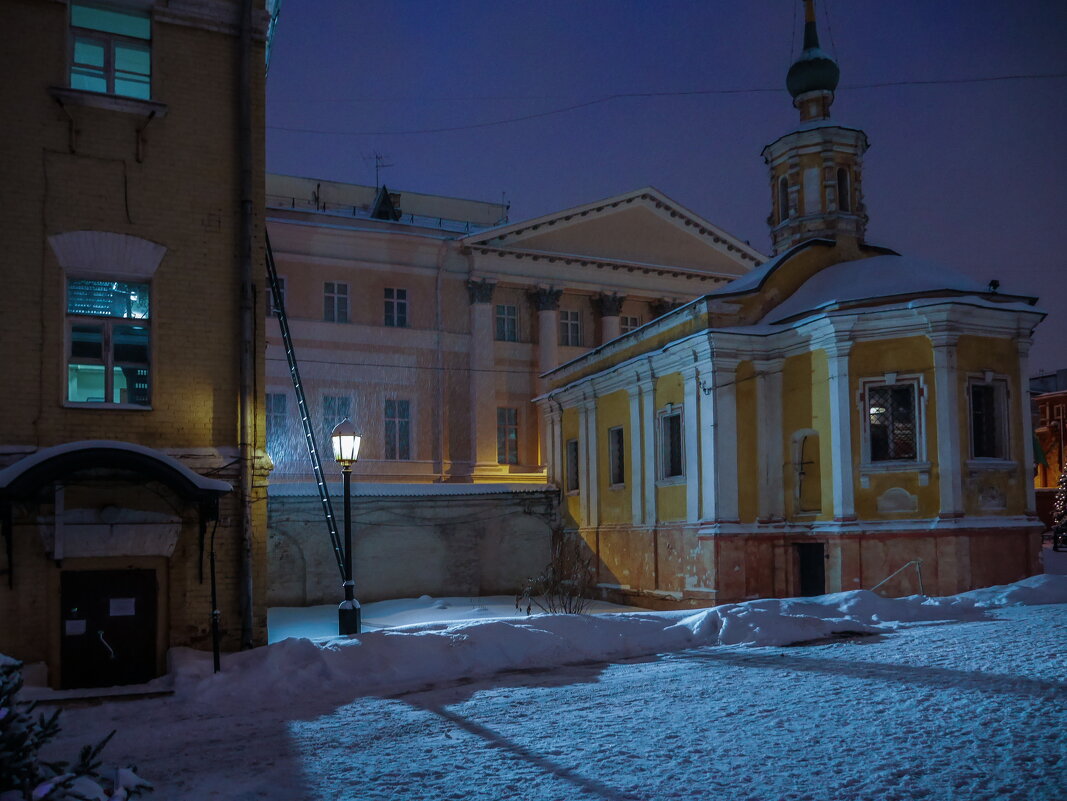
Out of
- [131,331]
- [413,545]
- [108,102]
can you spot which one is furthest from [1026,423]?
[108,102]

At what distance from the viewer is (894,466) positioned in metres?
18.4

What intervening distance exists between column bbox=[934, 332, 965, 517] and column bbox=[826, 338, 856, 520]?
1591mm

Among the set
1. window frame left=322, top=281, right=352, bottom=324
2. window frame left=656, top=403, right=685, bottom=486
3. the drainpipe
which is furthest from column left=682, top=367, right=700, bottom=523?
window frame left=322, top=281, right=352, bottom=324

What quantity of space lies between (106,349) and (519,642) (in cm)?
613

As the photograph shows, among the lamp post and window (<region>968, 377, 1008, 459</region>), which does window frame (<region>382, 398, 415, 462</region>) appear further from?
window (<region>968, 377, 1008, 459</region>)

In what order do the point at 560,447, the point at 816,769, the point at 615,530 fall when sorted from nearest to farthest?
the point at 816,769, the point at 615,530, the point at 560,447

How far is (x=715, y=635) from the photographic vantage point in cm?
1310

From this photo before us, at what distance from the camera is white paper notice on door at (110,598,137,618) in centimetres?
1111

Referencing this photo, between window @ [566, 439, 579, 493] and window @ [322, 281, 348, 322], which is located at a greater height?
window @ [322, 281, 348, 322]

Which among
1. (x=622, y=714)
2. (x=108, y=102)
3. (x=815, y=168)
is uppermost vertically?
(x=815, y=168)

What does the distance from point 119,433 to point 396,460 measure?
20097 mm

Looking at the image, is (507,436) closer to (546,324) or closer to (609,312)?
(546,324)

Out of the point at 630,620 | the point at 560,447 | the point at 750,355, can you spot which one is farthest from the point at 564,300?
the point at 630,620

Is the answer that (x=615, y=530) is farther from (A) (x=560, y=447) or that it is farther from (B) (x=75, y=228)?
(B) (x=75, y=228)
